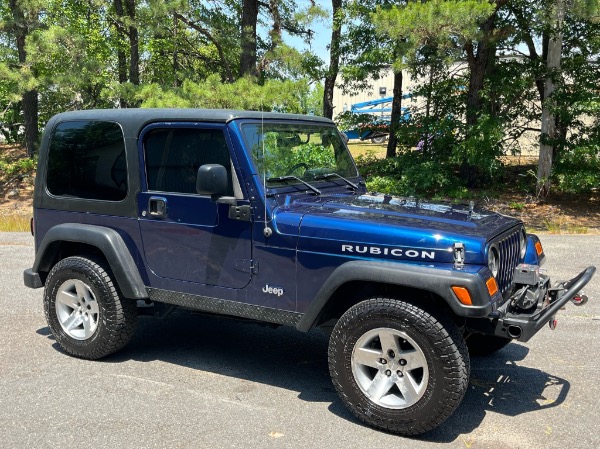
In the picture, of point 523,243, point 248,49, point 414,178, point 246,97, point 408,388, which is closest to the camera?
point 408,388

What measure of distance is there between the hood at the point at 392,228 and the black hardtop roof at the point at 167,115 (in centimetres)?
71

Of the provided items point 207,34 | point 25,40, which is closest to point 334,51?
point 207,34

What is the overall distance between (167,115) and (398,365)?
7.83 ft

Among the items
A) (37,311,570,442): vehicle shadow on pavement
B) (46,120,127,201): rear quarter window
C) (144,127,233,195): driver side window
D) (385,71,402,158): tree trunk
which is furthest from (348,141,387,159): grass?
(144,127,233,195): driver side window

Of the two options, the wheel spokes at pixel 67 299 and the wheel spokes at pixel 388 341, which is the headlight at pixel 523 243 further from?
the wheel spokes at pixel 67 299

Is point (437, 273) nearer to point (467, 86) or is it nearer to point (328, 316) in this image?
point (328, 316)

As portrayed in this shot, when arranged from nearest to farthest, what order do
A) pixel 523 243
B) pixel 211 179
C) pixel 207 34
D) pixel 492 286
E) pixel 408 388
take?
1. pixel 492 286
2. pixel 408 388
3. pixel 211 179
4. pixel 523 243
5. pixel 207 34

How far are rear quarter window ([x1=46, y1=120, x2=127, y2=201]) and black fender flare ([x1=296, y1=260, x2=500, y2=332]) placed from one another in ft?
6.07

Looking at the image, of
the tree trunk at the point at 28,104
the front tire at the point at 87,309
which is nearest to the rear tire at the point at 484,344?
the front tire at the point at 87,309

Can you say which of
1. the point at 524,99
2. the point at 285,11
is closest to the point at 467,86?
the point at 524,99

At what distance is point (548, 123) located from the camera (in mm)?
13234

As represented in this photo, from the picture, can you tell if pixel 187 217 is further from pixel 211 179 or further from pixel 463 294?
pixel 463 294

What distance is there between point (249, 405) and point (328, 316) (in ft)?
2.58

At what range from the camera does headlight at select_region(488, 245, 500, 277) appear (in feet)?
11.6
